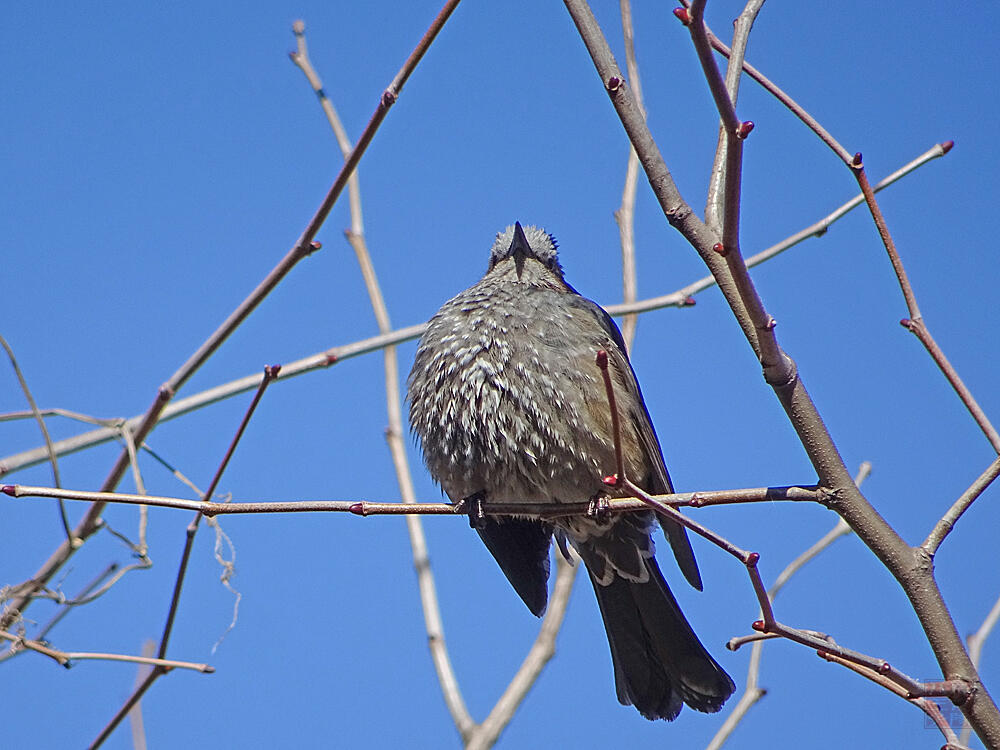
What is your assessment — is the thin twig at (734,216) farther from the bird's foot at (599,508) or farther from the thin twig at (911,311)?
the bird's foot at (599,508)

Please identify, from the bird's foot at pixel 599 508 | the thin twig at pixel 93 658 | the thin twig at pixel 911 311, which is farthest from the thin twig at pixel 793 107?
the thin twig at pixel 93 658

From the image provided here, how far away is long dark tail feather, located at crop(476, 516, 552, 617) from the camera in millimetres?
4258

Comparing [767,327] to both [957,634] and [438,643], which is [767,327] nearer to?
[957,634]

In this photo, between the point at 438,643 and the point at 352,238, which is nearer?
the point at 438,643

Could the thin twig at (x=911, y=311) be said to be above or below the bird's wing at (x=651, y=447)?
below

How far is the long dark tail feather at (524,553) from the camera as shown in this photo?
4258 mm

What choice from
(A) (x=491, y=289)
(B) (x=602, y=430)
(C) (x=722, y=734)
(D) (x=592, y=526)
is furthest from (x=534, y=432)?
(C) (x=722, y=734)

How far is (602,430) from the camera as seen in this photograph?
376 centimetres

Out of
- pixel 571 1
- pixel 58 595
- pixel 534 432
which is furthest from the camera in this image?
pixel 534 432

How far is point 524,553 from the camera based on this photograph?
14.2ft

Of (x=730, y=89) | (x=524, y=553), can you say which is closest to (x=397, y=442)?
(x=524, y=553)

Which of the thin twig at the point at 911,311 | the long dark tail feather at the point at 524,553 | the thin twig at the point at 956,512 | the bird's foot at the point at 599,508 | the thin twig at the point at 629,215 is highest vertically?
the thin twig at the point at 629,215

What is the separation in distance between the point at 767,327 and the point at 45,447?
8.11 feet

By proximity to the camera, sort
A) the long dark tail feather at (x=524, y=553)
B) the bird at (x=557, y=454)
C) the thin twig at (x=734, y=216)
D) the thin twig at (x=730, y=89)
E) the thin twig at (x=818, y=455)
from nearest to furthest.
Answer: the thin twig at (x=734, y=216), the thin twig at (x=818, y=455), the thin twig at (x=730, y=89), the bird at (x=557, y=454), the long dark tail feather at (x=524, y=553)
